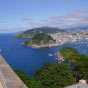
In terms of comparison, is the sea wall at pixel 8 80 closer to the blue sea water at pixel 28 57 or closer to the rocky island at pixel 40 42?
the blue sea water at pixel 28 57

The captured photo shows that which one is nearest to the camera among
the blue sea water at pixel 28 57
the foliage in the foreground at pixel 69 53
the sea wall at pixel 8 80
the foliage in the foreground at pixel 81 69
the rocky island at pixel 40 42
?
the sea wall at pixel 8 80

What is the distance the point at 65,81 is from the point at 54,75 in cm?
83

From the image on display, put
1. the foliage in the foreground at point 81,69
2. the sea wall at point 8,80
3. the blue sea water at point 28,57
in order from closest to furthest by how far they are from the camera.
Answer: the sea wall at point 8,80 → the foliage in the foreground at point 81,69 → the blue sea water at point 28,57

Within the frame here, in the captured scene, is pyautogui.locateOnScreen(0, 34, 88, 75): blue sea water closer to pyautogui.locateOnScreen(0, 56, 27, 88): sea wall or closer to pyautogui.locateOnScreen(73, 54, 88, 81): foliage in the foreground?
pyautogui.locateOnScreen(73, 54, 88, 81): foliage in the foreground

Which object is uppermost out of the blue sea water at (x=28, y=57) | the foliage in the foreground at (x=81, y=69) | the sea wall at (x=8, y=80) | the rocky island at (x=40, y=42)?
the sea wall at (x=8, y=80)

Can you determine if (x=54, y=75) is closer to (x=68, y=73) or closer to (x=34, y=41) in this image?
(x=68, y=73)

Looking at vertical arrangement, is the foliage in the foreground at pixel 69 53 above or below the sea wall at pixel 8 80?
below

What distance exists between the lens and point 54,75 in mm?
9594

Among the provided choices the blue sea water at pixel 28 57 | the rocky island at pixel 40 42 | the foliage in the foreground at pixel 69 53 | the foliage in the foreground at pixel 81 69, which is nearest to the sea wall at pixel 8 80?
the foliage in the foreground at pixel 81 69

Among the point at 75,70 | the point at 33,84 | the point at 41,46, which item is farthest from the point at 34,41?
the point at 33,84

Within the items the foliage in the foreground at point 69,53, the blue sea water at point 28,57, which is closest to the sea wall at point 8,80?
the foliage in the foreground at point 69,53

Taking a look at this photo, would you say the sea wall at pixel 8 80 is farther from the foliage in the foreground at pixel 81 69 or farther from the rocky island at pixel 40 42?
the rocky island at pixel 40 42

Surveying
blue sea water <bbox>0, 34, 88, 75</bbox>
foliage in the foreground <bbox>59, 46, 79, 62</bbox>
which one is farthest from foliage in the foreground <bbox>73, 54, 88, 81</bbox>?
blue sea water <bbox>0, 34, 88, 75</bbox>

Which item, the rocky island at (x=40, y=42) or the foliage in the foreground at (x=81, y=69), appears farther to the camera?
the rocky island at (x=40, y=42)
